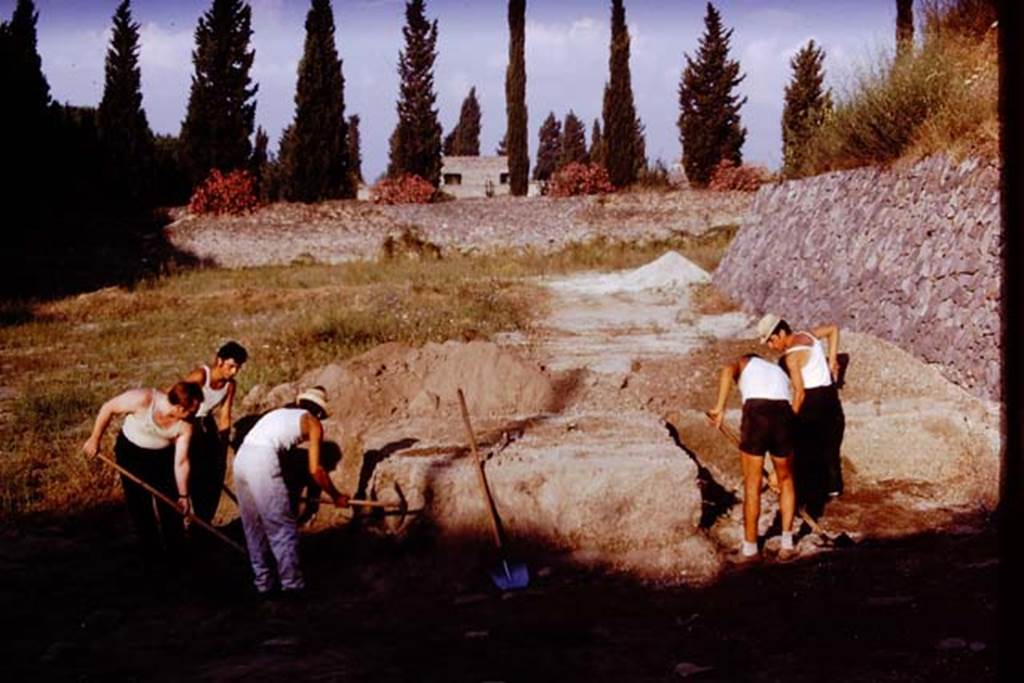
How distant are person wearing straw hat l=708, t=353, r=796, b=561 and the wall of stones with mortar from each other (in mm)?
2455

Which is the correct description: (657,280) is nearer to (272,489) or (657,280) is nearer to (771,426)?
(771,426)

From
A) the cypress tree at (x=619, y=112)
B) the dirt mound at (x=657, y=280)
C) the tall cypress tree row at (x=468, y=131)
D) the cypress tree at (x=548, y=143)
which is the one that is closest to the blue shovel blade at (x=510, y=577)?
the dirt mound at (x=657, y=280)

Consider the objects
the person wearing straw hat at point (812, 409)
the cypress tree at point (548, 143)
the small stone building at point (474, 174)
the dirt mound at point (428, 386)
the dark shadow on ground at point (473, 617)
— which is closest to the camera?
the dark shadow on ground at point (473, 617)

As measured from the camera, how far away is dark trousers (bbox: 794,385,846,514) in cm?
698

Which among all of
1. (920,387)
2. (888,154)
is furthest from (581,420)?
(888,154)

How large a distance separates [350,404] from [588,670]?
4.60 m

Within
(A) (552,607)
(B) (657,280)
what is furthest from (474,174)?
(A) (552,607)

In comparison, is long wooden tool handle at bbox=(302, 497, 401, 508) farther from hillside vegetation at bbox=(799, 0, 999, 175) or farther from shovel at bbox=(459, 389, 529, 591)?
hillside vegetation at bbox=(799, 0, 999, 175)

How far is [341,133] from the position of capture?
26281 millimetres

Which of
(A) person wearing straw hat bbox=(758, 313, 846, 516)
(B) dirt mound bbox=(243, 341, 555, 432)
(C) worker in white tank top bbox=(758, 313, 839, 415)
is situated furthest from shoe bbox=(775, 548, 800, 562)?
(B) dirt mound bbox=(243, 341, 555, 432)

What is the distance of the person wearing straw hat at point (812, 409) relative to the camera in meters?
6.65

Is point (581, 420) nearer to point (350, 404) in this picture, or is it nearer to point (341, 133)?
point (350, 404)

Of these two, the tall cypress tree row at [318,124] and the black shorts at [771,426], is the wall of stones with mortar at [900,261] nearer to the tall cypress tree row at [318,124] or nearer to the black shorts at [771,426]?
the black shorts at [771,426]

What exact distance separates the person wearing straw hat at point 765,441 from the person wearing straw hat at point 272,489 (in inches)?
113
